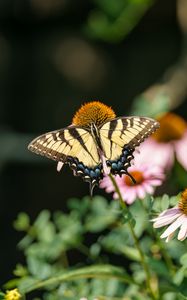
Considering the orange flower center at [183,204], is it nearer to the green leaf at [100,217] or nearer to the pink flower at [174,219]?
the pink flower at [174,219]

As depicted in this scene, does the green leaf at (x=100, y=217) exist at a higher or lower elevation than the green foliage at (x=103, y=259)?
higher

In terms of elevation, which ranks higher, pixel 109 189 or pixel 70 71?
pixel 70 71

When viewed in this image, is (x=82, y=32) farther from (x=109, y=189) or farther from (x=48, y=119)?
(x=109, y=189)

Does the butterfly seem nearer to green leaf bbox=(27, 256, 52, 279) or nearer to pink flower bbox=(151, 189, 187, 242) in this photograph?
pink flower bbox=(151, 189, 187, 242)

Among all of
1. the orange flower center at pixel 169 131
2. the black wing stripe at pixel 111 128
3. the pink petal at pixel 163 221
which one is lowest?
the pink petal at pixel 163 221

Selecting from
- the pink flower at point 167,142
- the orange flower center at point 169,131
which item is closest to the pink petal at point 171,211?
the pink flower at point 167,142

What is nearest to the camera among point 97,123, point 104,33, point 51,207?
point 97,123

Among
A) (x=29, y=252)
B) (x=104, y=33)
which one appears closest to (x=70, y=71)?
(x=104, y=33)
